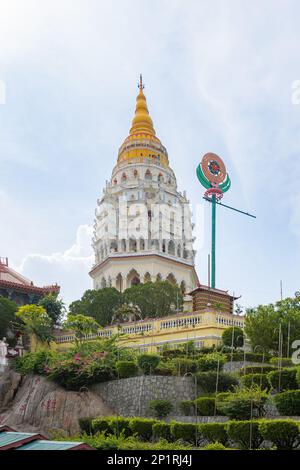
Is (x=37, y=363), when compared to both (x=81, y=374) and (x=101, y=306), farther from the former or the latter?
(x=101, y=306)

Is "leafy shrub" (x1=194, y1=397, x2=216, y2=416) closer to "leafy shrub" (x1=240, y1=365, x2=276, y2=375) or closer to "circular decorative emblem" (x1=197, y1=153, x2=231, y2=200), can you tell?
"leafy shrub" (x1=240, y1=365, x2=276, y2=375)

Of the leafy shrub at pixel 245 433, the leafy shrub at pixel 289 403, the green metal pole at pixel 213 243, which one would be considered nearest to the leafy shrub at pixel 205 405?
the leafy shrub at pixel 289 403

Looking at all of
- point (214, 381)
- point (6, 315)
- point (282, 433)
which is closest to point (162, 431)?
point (282, 433)

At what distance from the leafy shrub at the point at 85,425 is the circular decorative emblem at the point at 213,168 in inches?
1471

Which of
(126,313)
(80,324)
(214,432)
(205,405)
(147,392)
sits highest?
(126,313)

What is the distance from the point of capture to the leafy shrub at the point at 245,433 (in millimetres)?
19266

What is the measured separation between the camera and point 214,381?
85.9 feet

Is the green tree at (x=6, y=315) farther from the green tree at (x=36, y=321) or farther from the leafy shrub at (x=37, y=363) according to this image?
the leafy shrub at (x=37, y=363)

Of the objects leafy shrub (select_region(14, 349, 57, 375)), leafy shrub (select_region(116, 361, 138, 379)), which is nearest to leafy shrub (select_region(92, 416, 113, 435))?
leafy shrub (select_region(116, 361, 138, 379))

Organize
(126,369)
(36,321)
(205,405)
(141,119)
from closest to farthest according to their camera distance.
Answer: (205,405), (126,369), (36,321), (141,119)

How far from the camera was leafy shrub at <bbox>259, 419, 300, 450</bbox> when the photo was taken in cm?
1858

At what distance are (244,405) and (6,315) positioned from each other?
2168cm

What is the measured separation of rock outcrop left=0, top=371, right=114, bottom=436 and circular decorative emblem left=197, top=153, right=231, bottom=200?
32.7 metres
